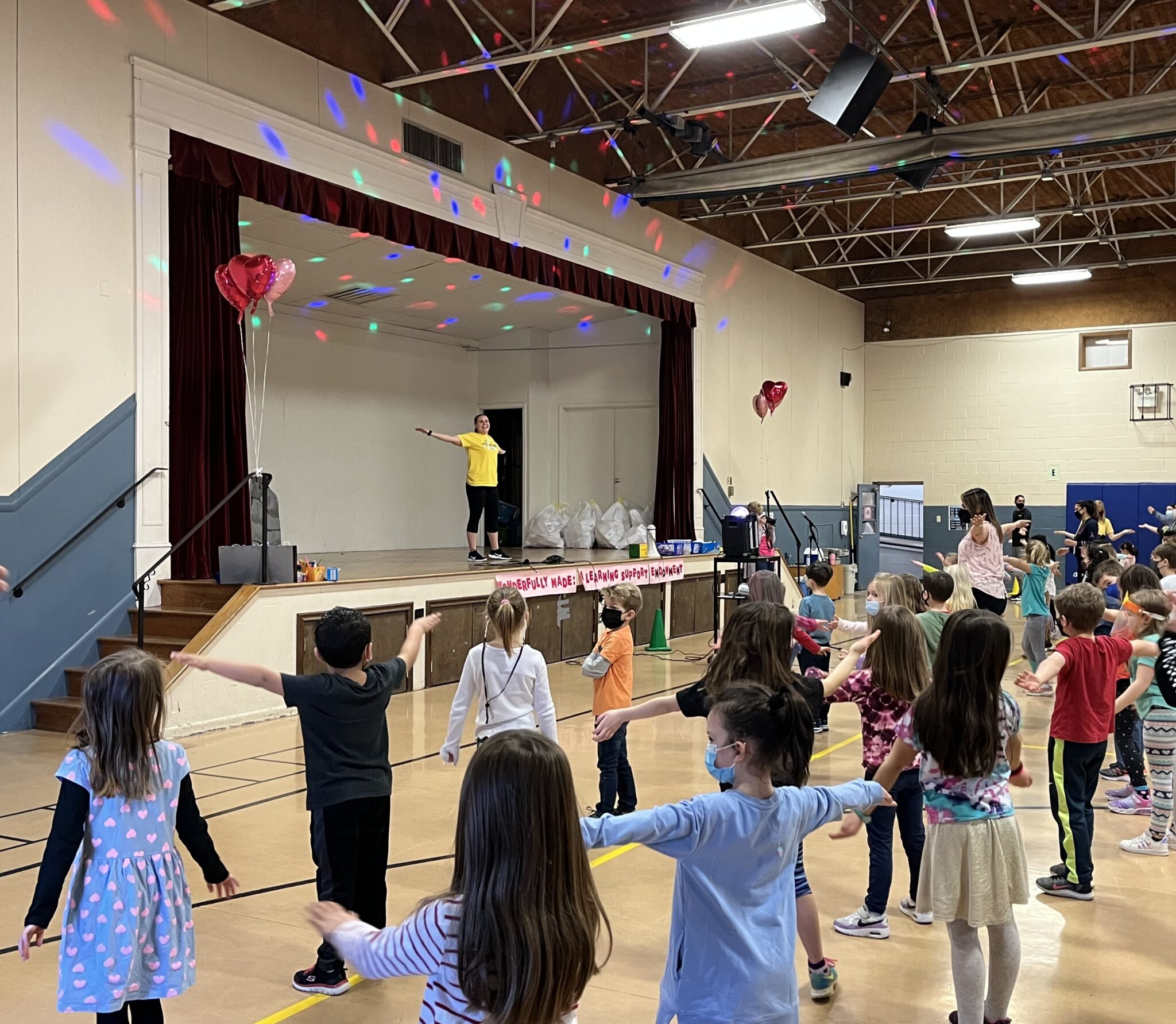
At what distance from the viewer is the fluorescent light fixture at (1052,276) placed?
55.0ft

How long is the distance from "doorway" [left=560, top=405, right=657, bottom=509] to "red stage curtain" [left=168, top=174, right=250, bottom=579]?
7629mm

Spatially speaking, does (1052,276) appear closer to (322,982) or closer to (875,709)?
(875,709)

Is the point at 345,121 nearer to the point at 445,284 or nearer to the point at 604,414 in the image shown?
the point at 445,284

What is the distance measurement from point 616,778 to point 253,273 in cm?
498

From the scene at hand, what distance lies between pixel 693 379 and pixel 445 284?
4.03 m

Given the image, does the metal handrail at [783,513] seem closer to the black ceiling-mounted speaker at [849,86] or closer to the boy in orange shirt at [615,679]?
the black ceiling-mounted speaker at [849,86]

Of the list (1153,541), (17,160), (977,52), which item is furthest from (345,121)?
(1153,541)

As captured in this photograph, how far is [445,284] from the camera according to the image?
12695 millimetres

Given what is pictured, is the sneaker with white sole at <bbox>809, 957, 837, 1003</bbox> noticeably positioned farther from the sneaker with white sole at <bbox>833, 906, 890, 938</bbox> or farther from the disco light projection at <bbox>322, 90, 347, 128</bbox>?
the disco light projection at <bbox>322, 90, 347, 128</bbox>

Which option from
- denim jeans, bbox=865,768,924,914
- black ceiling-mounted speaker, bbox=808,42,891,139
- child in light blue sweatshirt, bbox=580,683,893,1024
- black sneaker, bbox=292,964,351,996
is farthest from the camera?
black ceiling-mounted speaker, bbox=808,42,891,139

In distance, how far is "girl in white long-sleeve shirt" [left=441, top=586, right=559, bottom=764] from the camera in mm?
4203

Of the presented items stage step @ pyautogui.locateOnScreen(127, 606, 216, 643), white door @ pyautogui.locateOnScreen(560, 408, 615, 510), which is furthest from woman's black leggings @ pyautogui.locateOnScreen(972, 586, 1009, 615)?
white door @ pyautogui.locateOnScreen(560, 408, 615, 510)

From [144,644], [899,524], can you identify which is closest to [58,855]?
[144,644]

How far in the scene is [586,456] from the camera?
16141mm
